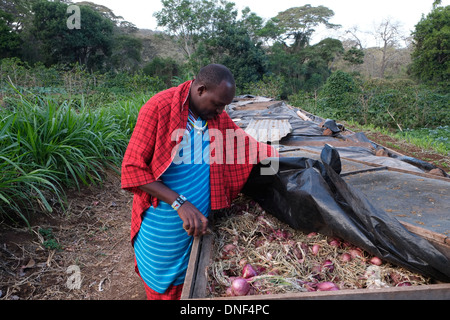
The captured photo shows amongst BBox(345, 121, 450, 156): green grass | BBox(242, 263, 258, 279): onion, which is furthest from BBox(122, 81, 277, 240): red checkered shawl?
BBox(345, 121, 450, 156): green grass

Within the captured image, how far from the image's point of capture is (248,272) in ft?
3.67

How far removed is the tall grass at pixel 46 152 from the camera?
232cm

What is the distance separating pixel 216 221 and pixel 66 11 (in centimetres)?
2598

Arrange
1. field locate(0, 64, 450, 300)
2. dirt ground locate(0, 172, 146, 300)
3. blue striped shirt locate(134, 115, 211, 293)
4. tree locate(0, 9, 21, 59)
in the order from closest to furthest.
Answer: blue striped shirt locate(134, 115, 211, 293) → dirt ground locate(0, 172, 146, 300) → field locate(0, 64, 450, 300) → tree locate(0, 9, 21, 59)

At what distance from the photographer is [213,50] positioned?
21609 millimetres

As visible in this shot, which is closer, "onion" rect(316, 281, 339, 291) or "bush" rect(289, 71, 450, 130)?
"onion" rect(316, 281, 339, 291)

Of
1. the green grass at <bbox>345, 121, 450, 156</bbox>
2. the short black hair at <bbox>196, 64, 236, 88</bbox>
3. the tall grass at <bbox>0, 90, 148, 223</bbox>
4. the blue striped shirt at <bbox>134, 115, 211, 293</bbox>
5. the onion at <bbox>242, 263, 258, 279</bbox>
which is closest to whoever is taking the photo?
the onion at <bbox>242, 263, 258, 279</bbox>

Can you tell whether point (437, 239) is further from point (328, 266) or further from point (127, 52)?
point (127, 52)

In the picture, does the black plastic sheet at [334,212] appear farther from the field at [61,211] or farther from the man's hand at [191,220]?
the field at [61,211]

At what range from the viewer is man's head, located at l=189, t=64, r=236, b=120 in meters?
1.22

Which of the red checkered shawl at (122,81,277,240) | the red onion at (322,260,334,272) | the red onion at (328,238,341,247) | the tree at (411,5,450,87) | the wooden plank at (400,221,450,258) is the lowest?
the red onion at (322,260,334,272)

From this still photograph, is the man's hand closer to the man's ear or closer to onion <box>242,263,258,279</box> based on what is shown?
onion <box>242,263,258,279</box>

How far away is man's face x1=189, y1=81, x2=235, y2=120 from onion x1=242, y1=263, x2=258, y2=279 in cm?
72

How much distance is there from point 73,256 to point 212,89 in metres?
2.07
